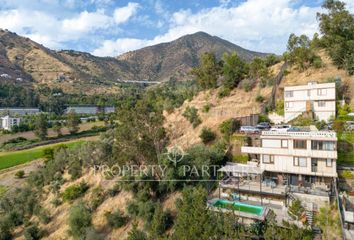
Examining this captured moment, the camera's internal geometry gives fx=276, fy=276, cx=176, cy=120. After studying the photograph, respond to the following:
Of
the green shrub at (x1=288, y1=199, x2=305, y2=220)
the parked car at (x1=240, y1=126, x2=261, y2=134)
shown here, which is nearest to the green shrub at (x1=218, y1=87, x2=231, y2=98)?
the parked car at (x1=240, y1=126, x2=261, y2=134)

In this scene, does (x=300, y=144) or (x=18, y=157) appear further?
(x=18, y=157)

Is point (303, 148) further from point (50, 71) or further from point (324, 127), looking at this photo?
point (50, 71)

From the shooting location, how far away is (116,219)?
76.4ft

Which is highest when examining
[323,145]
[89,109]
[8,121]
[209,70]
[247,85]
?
[209,70]

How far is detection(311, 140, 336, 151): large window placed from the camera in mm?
18938

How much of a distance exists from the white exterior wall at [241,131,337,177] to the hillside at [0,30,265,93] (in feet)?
288

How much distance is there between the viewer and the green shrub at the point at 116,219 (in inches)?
917

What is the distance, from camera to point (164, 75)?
178 metres

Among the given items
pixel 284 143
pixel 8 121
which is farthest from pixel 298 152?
pixel 8 121

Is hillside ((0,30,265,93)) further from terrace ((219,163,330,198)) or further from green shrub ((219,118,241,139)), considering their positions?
terrace ((219,163,330,198))

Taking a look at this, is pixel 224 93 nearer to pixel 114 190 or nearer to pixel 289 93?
pixel 289 93

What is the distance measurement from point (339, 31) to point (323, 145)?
23.2 meters

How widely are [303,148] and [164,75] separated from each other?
16151cm

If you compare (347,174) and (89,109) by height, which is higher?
(89,109)
